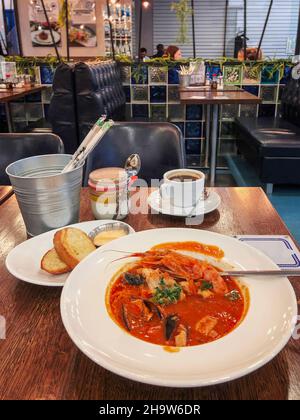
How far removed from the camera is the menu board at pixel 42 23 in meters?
7.19

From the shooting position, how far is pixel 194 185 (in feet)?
3.52

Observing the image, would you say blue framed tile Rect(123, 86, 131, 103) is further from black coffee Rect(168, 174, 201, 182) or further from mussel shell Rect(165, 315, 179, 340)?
mussel shell Rect(165, 315, 179, 340)

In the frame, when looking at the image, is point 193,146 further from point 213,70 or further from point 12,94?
point 12,94

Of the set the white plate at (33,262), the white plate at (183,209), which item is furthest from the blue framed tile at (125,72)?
the white plate at (33,262)

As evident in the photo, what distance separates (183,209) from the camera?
3.52ft

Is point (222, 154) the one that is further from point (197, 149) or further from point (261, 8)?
point (261, 8)

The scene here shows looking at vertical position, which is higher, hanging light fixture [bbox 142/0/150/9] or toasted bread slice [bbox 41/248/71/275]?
hanging light fixture [bbox 142/0/150/9]

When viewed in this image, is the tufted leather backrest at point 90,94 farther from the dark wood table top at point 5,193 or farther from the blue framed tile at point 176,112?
the dark wood table top at point 5,193

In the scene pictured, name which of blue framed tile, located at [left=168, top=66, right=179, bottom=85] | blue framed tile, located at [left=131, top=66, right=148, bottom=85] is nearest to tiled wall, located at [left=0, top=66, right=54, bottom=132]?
blue framed tile, located at [left=131, top=66, right=148, bottom=85]

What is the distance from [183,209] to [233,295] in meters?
0.44

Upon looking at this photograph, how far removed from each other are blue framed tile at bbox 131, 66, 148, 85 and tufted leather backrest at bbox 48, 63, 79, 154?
1.31 meters

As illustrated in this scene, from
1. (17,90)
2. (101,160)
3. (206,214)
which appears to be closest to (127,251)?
(206,214)

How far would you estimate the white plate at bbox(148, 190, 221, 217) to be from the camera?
41.6 inches
